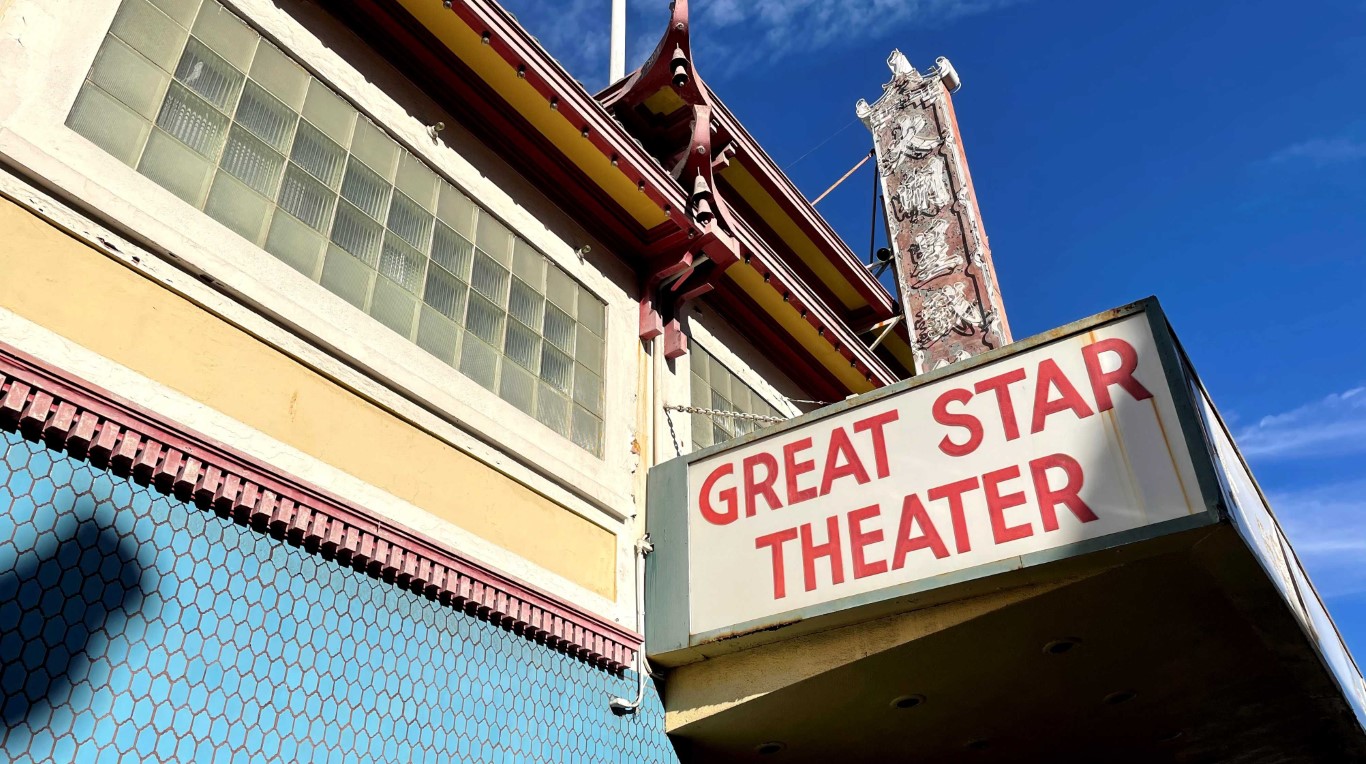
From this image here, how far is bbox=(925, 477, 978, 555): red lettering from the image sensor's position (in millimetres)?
6562

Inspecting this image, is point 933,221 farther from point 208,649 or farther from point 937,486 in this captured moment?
point 208,649

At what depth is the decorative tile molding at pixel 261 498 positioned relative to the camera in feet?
14.8

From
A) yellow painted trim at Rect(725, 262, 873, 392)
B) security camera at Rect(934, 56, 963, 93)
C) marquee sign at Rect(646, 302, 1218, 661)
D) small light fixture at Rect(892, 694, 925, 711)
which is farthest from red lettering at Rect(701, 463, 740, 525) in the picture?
security camera at Rect(934, 56, 963, 93)

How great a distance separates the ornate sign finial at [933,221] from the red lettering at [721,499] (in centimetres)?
537

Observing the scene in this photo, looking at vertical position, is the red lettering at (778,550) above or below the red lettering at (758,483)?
below

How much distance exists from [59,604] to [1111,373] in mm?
5936

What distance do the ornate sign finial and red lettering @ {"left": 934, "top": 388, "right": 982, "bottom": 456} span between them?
5434mm

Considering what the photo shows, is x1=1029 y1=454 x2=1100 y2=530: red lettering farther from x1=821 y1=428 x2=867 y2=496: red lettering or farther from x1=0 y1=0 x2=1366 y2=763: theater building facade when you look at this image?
x1=821 y1=428 x2=867 y2=496: red lettering

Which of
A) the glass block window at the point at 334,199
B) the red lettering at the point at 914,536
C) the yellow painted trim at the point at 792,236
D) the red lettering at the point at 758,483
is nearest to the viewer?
the glass block window at the point at 334,199

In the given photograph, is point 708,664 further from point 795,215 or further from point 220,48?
point 795,215

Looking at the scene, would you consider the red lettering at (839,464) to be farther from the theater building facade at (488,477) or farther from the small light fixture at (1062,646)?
the small light fixture at (1062,646)

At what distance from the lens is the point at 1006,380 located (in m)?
6.99

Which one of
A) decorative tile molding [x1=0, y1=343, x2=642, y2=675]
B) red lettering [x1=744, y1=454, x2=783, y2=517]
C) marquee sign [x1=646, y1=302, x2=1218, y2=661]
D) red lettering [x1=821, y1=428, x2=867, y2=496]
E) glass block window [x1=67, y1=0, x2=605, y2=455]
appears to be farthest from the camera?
red lettering [x1=744, y1=454, x2=783, y2=517]

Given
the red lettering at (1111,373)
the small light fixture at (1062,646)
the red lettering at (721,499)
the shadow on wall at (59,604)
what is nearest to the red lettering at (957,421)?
the red lettering at (1111,373)
